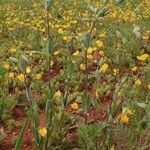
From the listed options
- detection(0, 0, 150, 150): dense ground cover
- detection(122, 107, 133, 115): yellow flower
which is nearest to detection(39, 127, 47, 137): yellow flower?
detection(0, 0, 150, 150): dense ground cover

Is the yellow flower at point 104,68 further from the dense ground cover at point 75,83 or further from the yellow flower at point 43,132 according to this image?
the yellow flower at point 43,132

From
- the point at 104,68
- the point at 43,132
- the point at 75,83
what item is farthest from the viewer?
the point at 75,83

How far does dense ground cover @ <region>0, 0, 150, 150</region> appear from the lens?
12.8 ft

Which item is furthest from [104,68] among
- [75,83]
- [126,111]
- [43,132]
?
[75,83]

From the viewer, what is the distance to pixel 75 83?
5.96m

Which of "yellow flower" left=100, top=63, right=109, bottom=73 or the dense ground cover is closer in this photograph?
the dense ground cover

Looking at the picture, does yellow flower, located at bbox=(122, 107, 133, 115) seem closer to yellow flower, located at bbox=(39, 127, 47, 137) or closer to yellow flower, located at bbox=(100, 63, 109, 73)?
yellow flower, located at bbox=(100, 63, 109, 73)

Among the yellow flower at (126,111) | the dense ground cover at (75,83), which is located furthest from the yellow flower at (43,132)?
the yellow flower at (126,111)

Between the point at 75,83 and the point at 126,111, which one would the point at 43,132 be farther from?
the point at 75,83

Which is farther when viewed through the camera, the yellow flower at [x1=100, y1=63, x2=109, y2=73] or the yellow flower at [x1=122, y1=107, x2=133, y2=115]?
the yellow flower at [x1=100, y1=63, x2=109, y2=73]

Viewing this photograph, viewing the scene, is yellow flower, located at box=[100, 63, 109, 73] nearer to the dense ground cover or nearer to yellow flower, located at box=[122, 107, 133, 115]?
the dense ground cover

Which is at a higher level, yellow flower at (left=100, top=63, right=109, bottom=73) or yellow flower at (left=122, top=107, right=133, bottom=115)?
yellow flower at (left=100, top=63, right=109, bottom=73)

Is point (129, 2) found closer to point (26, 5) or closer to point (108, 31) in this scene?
point (26, 5)

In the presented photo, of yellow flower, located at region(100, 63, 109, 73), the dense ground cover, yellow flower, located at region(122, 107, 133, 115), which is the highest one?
yellow flower, located at region(100, 63, 109, 73)
